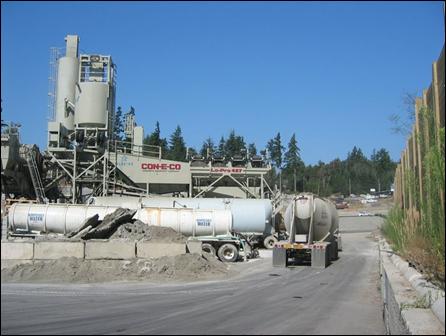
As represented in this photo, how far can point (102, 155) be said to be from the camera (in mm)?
37094

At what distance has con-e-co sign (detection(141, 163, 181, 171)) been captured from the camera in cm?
3791

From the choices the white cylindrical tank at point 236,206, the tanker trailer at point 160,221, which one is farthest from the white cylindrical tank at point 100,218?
the white cylindrical tank at point 236,206

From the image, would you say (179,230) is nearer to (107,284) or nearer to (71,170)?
(107,284)

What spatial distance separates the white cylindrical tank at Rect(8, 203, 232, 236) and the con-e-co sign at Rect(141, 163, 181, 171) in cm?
1018

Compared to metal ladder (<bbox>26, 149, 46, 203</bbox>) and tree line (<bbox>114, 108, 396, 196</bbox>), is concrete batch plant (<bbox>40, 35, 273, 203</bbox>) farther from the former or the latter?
tree line (<bbox>114, 108, 396, 196</bbox>)

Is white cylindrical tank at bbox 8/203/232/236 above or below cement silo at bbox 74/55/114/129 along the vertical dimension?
below

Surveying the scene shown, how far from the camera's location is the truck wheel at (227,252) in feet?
87.4

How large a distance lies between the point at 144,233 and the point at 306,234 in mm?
7554

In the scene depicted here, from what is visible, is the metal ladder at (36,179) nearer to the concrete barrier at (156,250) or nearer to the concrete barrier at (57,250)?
the concrete barrier at (57,250)

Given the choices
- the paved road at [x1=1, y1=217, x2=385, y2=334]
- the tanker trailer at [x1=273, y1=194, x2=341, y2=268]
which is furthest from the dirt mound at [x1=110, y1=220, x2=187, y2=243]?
the tanker trailer at [x1=273, y1=194, x2=341, y2=268]

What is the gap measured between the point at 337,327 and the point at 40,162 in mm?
30623

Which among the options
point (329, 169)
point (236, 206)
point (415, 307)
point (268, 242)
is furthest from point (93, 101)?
point (329, 169)

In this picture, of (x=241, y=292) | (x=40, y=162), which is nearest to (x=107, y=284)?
(x=241, y=292)

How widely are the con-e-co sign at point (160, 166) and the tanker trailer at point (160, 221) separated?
980 cm
